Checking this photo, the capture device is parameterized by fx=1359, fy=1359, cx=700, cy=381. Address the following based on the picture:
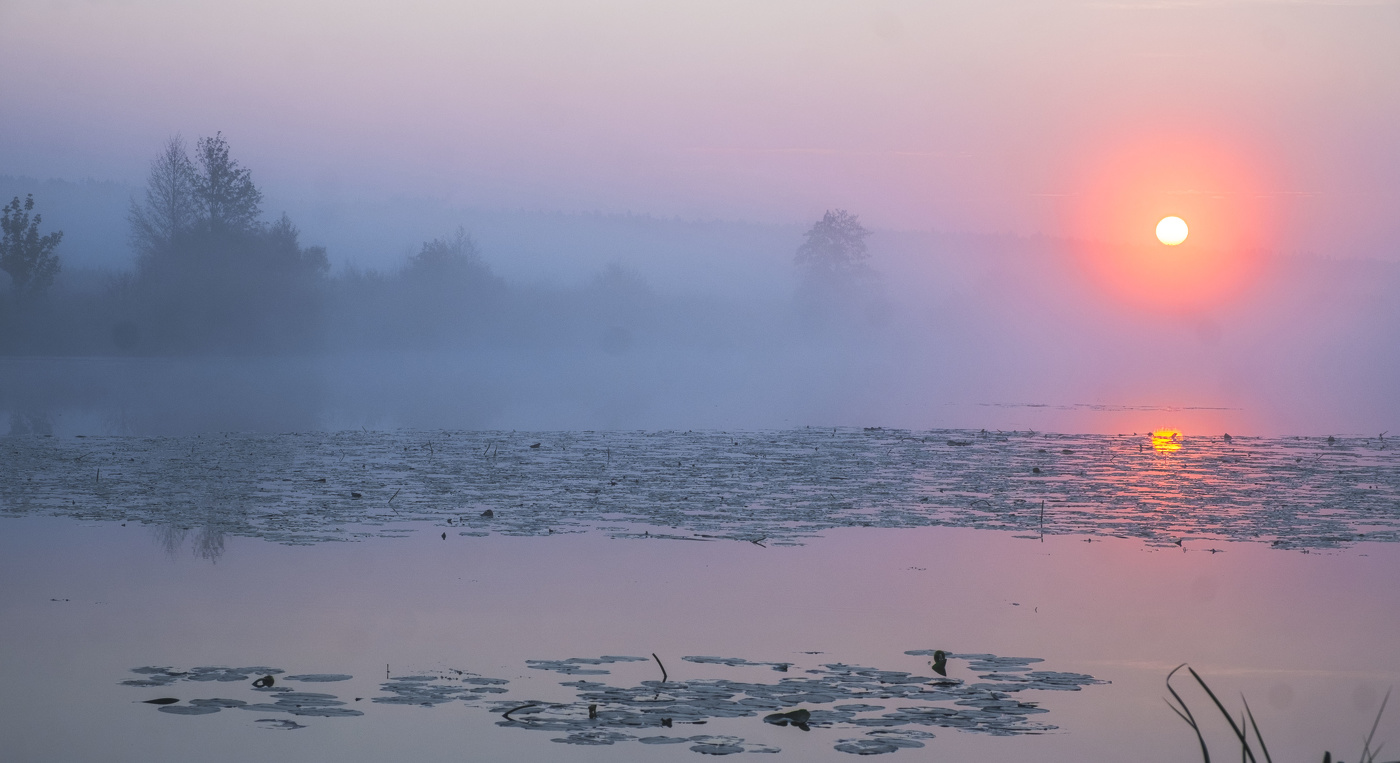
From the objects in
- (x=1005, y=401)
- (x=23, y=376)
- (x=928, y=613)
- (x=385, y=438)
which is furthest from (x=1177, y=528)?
(x=23, y=376)

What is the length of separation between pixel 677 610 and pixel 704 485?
6.86m

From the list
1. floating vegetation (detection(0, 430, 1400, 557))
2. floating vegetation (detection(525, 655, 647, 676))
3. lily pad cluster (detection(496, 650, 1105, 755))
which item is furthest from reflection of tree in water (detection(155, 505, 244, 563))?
lily pad cluster (detection(496, 650, 1105, 755))

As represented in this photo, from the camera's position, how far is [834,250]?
316 feet

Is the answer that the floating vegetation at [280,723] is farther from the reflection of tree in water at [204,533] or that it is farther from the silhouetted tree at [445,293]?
the silhouetted tree at [445,293]

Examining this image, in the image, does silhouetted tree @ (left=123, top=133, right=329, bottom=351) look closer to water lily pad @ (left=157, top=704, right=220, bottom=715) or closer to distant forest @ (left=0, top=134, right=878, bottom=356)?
distant forest @ (left=0, top=134, right=878, bottom=356)

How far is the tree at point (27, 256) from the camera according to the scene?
56.1m

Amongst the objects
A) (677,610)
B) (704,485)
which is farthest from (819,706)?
(704,485)

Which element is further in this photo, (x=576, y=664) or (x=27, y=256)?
(x=27, y=256)

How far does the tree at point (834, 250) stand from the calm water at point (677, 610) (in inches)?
3132

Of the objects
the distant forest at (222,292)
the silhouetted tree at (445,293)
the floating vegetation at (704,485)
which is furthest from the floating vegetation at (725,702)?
the silhouetted tree at (445,293)

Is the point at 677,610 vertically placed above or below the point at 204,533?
below

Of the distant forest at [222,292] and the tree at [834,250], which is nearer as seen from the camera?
the distant forest at [222,292]

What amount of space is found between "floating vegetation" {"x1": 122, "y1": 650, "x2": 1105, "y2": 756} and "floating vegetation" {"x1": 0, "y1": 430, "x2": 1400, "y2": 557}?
453cm

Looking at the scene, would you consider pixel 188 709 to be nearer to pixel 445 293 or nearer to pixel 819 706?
pixel 819 706
